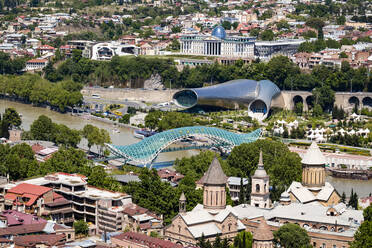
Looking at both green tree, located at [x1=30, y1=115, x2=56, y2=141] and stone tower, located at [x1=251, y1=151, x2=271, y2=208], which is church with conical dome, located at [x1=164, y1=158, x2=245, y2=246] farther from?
green tree, located at [x1=30, y1=115, x2=56, y2=141]

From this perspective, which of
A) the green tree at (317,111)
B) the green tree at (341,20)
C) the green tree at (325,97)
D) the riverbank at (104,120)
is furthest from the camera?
the green tree at (341,20)

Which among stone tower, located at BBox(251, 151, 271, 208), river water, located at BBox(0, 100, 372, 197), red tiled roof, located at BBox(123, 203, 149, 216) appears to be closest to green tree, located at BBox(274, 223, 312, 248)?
stone tower, located at BBox(251, 151, 271, 208)

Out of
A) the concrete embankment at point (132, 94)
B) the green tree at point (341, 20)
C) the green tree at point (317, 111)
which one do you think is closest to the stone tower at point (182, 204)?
the green tree at point (317, 111)

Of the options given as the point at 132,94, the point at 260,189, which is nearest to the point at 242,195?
the point at 260,189

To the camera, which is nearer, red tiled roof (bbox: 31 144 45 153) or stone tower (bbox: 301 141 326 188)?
stone tower (bbox: 301 141 326 188)

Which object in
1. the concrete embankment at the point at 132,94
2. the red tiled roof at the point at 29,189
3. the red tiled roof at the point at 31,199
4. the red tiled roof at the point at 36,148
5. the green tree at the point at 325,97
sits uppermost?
the red tiled roof at the point at 29,189

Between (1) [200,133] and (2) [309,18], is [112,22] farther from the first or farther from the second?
(1) [200,133]

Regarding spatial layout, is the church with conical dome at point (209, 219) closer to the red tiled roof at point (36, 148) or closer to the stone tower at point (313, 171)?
the stone tower at point (313, 171)
